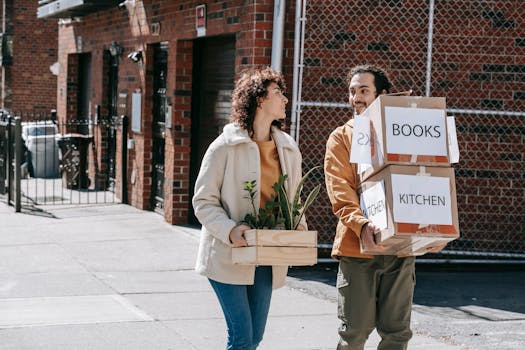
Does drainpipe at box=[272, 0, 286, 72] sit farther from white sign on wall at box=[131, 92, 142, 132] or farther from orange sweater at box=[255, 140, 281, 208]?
white sign on wall at box=[131, 92, 142, 132]

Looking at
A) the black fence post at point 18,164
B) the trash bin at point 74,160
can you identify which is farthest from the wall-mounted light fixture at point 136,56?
the trash bin at point 74,160

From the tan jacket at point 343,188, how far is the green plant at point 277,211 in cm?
15

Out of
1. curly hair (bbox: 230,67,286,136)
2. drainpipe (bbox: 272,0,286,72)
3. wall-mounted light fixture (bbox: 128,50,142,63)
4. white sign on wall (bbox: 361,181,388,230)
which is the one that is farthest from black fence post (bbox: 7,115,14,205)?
white sign on wall (bbox: 361,181,388,230)

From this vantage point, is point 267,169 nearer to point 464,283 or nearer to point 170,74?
point 464,283

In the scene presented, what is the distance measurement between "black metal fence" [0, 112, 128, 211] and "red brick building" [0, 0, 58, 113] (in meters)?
7.84

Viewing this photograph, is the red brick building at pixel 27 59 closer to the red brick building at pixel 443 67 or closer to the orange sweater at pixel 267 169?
the red brick building at pixel 443 67

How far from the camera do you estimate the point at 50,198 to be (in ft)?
50.8

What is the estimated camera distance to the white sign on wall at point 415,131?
459cm

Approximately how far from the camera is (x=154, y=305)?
310 inches

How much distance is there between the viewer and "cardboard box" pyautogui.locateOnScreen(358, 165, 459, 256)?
4508 mm

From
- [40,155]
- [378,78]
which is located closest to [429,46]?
[378,78]

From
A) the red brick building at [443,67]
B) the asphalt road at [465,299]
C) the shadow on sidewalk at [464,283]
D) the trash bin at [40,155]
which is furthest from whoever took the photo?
the trash bin at [40,155]

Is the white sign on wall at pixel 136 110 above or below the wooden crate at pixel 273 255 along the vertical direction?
above

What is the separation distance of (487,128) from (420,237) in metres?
5.67
